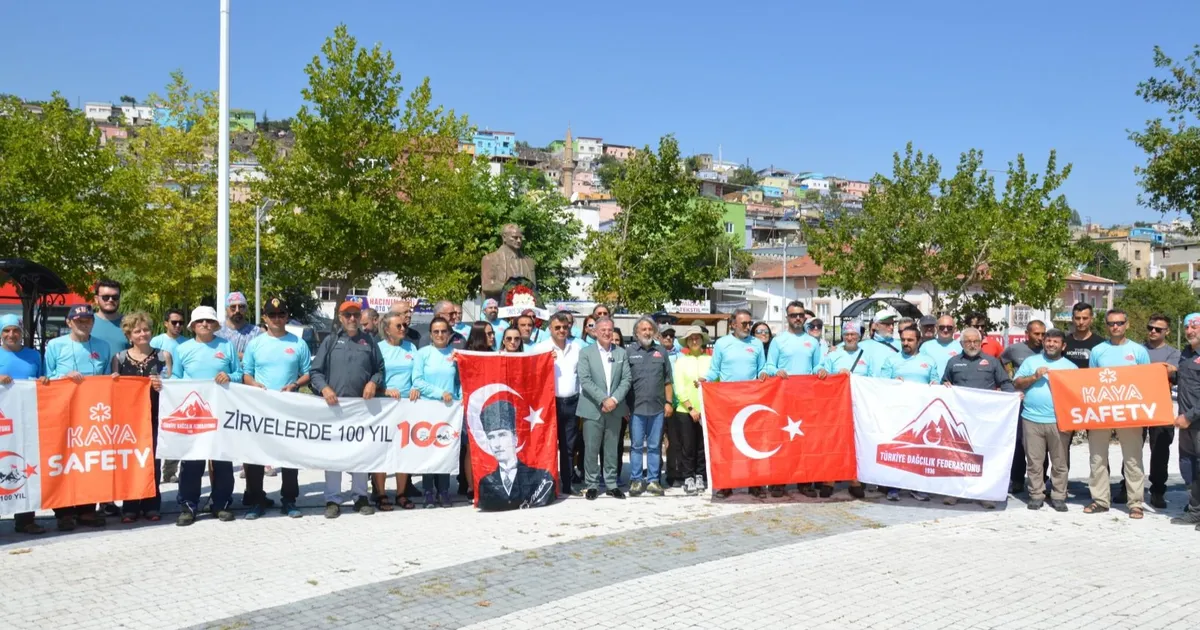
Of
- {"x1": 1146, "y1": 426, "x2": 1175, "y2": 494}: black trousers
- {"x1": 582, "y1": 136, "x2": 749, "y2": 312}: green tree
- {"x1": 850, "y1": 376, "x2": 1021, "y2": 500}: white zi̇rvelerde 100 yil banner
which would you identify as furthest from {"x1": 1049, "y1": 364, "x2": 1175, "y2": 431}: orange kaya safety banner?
{"x1": 582, "y1": 136, "x2": 749, "y2": 312}: green tree

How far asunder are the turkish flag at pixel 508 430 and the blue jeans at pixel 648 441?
0.93 m

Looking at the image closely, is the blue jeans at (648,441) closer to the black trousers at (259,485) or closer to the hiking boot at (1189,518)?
the black trousers at (259,485)

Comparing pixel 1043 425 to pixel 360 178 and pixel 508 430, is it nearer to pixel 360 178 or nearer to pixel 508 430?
pixel 508 430

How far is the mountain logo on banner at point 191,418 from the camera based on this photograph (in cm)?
894

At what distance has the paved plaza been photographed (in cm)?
614

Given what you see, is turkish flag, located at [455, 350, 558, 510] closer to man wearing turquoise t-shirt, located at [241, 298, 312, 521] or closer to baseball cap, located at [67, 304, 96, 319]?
man wearing turquoise t-shirt, located at [241, 298, 312, 521]

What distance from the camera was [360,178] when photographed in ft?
77.3

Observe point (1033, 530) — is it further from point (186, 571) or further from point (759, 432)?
point (186, 571)

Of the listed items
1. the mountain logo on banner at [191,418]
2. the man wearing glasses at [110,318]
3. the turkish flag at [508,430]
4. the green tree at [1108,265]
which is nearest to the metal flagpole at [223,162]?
the man wearing glasses at [110,318]

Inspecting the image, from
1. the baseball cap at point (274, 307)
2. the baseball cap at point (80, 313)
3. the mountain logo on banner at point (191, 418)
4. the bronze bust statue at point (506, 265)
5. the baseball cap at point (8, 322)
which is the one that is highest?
the bronze bust statue at point (506, 265)

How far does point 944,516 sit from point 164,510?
7.49 metres

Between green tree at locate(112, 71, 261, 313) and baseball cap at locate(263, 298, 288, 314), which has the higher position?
green tree at locate(112, 71, 261, 313)

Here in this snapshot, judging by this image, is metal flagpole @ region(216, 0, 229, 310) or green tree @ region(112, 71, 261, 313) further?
green tree @ region(112, 71, 261, 313)

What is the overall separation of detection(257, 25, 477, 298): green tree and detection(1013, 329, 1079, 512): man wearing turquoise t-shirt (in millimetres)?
15914
